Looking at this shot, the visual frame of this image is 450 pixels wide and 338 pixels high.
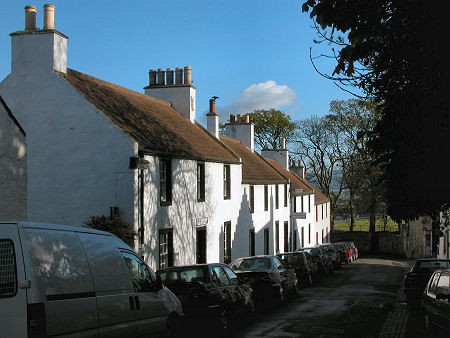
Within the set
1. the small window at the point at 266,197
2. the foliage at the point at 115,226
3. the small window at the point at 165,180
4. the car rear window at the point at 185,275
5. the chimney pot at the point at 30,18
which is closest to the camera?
the car rear window at the point at 185,275

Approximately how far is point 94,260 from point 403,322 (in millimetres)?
10126

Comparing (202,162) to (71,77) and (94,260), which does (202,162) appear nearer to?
(71,77)

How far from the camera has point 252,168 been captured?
1330 inches

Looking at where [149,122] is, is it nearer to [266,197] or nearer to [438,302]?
[438,302]

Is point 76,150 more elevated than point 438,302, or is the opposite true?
point 76,150

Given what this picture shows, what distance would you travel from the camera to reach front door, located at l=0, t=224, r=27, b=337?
18.3 feet

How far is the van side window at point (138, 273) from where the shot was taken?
8195mm

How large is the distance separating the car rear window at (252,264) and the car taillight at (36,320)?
39.5 ft

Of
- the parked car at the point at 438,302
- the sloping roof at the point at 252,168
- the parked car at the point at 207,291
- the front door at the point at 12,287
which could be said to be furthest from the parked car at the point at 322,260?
the front door at the point at 12,287

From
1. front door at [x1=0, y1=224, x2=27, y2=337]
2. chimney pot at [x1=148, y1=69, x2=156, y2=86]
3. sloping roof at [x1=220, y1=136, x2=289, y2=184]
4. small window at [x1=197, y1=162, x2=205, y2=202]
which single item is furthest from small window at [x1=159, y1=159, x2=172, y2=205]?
front door at [x1=0, y1=224, x2=27, y2=337]

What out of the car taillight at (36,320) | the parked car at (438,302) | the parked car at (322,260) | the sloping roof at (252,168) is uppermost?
the sloping roof at (252,168)

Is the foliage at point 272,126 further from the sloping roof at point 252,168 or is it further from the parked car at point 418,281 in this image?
the parked car at point 418,281

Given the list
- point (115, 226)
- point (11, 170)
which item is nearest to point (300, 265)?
point (115, 226)

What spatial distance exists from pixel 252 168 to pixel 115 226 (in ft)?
60.4
